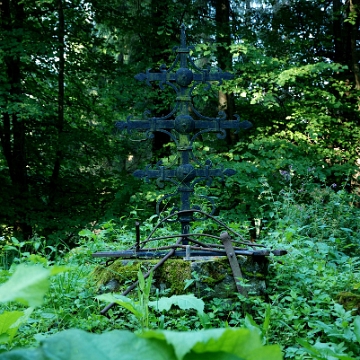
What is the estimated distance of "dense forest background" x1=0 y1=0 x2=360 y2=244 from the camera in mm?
8695

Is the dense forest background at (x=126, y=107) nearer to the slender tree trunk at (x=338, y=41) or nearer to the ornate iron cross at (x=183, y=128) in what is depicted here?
the slender tree trunk at (x=338, y=41)

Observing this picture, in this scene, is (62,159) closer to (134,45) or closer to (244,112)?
(134,45)

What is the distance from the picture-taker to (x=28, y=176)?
9836 millimetres

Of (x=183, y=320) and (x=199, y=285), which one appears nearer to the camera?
(x=183, y=320)

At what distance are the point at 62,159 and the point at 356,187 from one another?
18.8ft

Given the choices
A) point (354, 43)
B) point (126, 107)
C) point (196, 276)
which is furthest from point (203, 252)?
point (354, 43)

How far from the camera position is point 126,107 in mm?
9930

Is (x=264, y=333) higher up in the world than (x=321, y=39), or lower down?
lower down

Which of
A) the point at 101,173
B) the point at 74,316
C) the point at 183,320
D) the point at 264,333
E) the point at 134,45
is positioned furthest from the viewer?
the point at 134,45

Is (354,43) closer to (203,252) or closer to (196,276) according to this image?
(203,252)

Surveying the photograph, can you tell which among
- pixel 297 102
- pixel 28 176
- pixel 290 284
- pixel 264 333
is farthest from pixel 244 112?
pixel 264 333

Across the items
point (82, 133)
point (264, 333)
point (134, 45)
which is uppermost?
point (134, 45)

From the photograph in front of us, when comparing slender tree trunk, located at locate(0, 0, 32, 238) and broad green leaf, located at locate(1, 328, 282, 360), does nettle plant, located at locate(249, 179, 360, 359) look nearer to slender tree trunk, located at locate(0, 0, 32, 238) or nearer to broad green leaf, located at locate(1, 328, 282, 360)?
broad green leaf, located at locate(1, 328, 282, 360)

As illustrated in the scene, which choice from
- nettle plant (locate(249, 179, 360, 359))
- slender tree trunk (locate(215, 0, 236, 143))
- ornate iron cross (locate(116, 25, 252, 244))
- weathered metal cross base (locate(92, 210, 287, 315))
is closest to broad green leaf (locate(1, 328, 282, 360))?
nettle plant (locate(249, 179, 360, 359))
